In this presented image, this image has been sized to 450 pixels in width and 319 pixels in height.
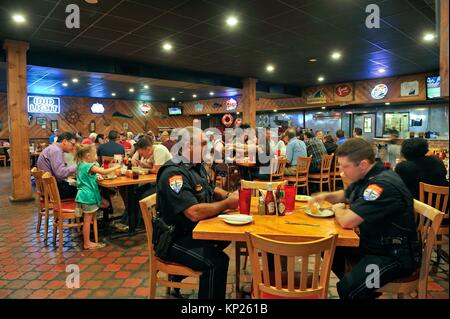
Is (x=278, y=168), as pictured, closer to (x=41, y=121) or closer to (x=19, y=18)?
(x=19, y=18)

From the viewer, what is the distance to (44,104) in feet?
45.3

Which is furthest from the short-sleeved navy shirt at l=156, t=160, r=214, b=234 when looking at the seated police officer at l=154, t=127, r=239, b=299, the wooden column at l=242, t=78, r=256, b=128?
the wooden column at l=242, t=78, r=256, b=128

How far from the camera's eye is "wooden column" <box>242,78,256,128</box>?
1074cm

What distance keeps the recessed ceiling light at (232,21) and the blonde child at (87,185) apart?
3.04m

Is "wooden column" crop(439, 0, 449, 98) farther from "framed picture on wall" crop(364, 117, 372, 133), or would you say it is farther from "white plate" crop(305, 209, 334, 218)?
"framed picture on wall" crop(364, 117, 372, 133)

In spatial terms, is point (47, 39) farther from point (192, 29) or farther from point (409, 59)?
point (409, 59)

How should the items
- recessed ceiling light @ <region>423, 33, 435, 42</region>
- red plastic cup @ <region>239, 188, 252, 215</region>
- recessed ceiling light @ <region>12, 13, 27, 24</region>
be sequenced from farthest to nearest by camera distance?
recessed ceiling light @ <region>423, 33, 435, 42</region> → recessed ceiling light @ <region>12, 13, 27, 24</region> → red plastic cup @ <region>239, 188, 252, 215</region>

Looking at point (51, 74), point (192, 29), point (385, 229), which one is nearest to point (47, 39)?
point (192, 29)

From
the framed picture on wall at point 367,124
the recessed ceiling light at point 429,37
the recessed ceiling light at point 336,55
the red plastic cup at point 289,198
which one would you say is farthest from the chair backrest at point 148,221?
the framed picture on wall at point 367,124

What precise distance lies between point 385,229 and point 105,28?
562 cm

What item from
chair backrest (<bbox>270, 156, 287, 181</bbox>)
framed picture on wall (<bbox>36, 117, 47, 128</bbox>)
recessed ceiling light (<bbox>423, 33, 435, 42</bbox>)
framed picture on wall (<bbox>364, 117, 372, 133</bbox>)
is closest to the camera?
recessed ceiling light (<bbox>423, 33, 435, 42</bbox>)

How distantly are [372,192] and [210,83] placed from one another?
30.2 feet

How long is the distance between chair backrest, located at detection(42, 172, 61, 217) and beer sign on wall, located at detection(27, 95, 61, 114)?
1094 centimetres

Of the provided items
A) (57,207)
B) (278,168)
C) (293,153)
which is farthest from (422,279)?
(293,153)
